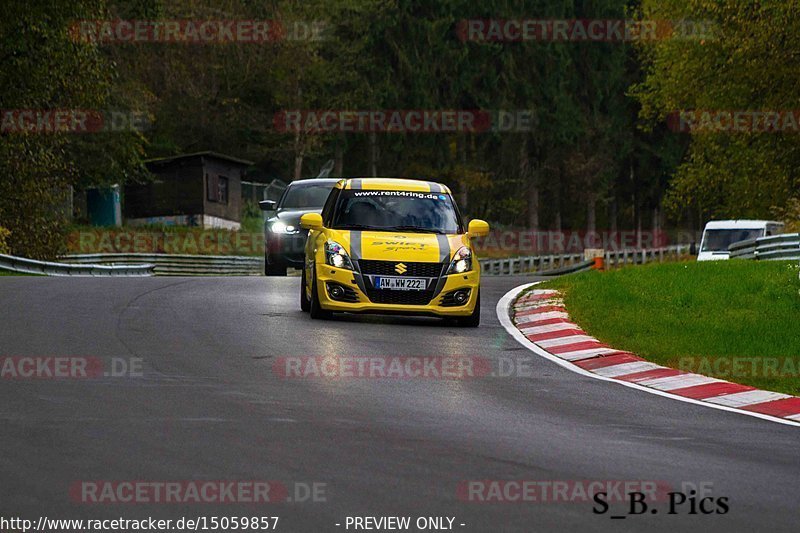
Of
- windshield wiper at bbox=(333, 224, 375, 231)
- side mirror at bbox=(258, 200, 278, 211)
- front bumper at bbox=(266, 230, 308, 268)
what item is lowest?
front bumper at bbox=(266, 230, 308, 268)

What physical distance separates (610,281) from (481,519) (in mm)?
15647

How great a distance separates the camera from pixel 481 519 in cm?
686

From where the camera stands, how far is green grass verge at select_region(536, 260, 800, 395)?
13.9 meters

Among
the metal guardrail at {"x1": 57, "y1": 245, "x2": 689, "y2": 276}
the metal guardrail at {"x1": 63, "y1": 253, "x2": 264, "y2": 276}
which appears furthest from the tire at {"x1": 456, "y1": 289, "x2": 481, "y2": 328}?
the metal guardrail at {"x1": 63, "y1": 253, "x2": 264, "y2": 276}

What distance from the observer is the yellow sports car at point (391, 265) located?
16906 millimetres

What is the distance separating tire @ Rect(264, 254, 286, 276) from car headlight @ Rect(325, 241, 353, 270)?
8.96 metres

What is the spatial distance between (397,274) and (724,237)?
23.0m

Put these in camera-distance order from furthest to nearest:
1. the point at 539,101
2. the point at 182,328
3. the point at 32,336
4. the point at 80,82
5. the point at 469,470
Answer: the point at 539,101 → the point at 80,82 → the point at 182,328 → the point at 32,336 → the point at 469,470

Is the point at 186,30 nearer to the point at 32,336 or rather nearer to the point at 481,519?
the point at 32,336

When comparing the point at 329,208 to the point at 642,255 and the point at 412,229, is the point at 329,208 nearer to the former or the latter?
the point at 412,229

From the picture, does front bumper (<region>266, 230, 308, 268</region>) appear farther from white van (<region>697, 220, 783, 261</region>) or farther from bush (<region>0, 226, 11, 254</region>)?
white van (<region>697, 220, 783, 261</region>)

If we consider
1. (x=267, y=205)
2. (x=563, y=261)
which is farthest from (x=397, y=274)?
(x=563, y=261)

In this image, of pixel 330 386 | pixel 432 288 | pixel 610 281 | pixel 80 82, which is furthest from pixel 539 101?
pixel 330 386

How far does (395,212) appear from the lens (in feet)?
59.7
